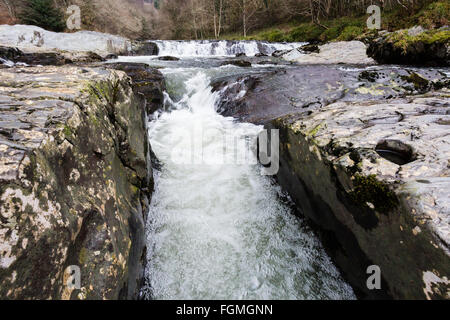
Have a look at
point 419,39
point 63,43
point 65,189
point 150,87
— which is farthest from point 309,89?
point 63,43

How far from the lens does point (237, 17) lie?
36531 millimetres

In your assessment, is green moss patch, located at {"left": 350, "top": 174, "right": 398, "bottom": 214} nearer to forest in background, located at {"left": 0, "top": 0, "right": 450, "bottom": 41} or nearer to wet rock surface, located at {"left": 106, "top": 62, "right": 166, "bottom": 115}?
wet rock surface, located at {"left": 106, "top": 62, "right": 166, "bottom": 115}

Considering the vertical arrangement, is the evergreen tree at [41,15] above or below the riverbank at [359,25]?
above

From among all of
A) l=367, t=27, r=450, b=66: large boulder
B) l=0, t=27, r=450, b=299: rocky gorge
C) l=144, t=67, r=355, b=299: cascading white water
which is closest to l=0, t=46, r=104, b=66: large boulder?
l=144, t=67, r=355, b=299: cascading white water

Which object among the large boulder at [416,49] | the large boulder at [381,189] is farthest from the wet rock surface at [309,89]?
the large boulder at [381,189]

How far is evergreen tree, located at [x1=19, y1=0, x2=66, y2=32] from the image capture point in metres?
23.7

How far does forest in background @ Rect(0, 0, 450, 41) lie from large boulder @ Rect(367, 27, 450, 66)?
322 cm

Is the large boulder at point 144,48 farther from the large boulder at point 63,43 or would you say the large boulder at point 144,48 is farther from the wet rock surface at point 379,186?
the wet rock surface at point 379,186

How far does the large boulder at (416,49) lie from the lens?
8.03m

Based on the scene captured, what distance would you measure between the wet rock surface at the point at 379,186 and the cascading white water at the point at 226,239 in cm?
27

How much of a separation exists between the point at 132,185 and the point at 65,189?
3.61 feet

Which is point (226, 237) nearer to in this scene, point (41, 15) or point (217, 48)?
point (217, 48)

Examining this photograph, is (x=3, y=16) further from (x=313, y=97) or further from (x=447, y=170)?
(x=447, y=170)

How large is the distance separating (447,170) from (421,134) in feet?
1.95
